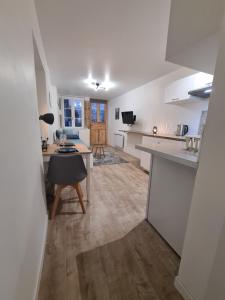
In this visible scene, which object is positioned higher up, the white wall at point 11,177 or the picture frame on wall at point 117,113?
the picture frame on wall at point 117,113

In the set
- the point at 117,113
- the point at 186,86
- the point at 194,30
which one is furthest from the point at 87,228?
the point at 117,113

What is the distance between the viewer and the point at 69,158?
1.69 m

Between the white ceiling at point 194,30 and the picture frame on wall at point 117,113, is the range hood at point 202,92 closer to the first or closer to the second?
the white ceiling at point 194,30

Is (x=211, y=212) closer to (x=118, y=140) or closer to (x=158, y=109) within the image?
(x=158, y=109)

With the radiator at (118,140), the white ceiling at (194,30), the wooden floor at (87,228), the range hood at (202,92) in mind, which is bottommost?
the wooden floor at (87,228)

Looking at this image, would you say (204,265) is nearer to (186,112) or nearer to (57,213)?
(57,213)

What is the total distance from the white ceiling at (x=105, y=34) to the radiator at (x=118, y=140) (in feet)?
9.78

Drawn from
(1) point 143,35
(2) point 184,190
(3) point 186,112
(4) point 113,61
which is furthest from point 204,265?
(4) point 113,61

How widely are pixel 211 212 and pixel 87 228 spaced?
1.36 metres

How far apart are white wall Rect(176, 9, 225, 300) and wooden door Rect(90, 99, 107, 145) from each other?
272 inches

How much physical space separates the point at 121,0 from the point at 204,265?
2401mm

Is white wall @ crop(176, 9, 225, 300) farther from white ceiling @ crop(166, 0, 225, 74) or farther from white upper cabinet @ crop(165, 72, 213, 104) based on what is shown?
white upper cabinet @ crop(165, 72, 213, 104)

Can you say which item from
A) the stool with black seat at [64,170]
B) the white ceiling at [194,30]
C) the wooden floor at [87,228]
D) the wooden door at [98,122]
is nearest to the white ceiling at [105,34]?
the white ceiling at [194,30]

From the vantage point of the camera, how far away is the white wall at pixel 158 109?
3020 millimetres
